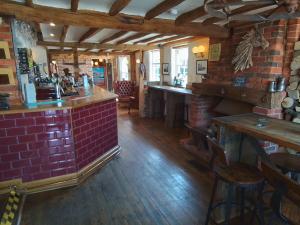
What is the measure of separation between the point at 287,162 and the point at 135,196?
63.5 inches

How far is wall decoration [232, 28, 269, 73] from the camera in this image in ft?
8.77

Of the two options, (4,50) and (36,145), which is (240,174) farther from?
(4,50)

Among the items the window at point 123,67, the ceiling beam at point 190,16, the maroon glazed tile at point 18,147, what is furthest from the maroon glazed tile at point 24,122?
the window at point 123,67

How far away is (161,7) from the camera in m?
2.45

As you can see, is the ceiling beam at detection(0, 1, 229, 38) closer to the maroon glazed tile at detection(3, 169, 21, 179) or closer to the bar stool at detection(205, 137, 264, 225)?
the maroon glazed tile at detection(3, 169, 21, 179)

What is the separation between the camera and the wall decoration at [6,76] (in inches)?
96.3

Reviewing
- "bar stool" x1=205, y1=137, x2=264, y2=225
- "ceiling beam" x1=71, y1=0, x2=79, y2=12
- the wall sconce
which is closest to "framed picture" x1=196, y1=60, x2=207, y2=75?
the wall sconce

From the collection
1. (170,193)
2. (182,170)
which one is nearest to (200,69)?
(182,170)

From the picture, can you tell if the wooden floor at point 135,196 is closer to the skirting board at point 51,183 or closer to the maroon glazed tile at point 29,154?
the skirting board at point 51,183

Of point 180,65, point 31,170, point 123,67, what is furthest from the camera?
point 123,67

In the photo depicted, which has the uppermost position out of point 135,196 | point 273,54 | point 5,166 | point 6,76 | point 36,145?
point 273,54

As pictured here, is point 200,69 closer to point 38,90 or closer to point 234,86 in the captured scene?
point 234,86

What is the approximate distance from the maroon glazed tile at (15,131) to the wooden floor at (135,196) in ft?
2.53

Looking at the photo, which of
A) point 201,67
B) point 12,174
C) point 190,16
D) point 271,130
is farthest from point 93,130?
point 201,67
